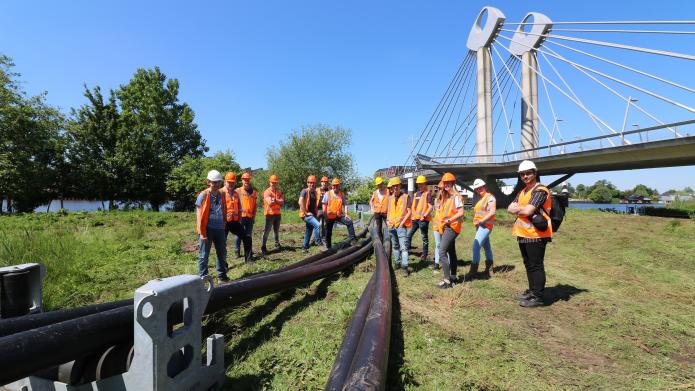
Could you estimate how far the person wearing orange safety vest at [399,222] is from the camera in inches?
243

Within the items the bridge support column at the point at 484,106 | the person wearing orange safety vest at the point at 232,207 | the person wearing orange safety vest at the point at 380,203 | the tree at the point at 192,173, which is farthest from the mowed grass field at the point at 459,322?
the bridge support column at the point at 484,106

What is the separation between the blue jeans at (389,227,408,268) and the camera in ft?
20.1

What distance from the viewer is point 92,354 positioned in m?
1.84

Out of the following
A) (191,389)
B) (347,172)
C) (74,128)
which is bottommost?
(191,389)

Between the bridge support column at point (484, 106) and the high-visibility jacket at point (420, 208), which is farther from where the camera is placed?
the bridge support column at point (484, 106)

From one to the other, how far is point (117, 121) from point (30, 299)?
39.1 metres

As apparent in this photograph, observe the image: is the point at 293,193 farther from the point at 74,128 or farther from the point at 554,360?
the point at 554,360

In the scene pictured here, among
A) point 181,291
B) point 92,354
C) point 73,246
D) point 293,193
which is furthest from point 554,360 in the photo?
point 293,193

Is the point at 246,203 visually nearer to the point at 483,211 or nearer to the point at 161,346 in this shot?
the point at 483,211

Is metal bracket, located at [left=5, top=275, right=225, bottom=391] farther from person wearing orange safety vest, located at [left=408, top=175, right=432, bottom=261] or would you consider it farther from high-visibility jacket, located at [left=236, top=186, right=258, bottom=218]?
person wearing orange safety vest, located at [left=408, top=175, right=432, bottom=261]

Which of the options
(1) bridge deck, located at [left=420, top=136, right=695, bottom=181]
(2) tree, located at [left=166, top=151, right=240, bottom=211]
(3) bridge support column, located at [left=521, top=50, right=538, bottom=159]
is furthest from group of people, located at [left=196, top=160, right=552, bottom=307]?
(3) bridge support column, located at [left=521, top=50, right=538, bottom=159]

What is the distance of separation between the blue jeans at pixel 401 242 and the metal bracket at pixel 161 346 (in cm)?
439

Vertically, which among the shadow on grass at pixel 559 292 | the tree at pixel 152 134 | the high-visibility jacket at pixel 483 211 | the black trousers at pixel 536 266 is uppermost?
the tree at pixel 152 134

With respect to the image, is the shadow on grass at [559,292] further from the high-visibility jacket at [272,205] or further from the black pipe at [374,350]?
the high-visibility jacket at [272,205]
